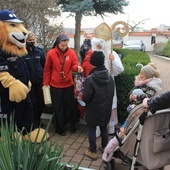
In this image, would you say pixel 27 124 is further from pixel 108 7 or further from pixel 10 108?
pixel 108 7

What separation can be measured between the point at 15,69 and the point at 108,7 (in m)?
10.4

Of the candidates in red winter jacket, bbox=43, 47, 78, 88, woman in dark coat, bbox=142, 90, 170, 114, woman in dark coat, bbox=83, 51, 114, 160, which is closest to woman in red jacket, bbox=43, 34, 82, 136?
red winter jacket, bbox=43, 47, 78, 88

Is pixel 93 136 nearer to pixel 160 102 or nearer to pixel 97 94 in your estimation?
pixel 97 94

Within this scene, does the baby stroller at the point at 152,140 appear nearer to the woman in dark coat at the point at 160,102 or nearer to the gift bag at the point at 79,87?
the woman in dark coat at the point at 160,102

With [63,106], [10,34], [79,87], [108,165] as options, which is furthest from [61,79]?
[108,165]

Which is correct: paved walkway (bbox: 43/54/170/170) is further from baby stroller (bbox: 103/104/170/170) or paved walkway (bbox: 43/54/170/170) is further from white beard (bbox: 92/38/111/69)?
white beard (bbox: 92/38/111/69)

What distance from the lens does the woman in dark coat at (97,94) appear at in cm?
306

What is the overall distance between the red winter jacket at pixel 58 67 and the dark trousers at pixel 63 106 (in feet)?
0.40

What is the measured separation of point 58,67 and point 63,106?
2.40ft

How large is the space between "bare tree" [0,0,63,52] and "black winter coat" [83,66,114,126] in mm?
4431

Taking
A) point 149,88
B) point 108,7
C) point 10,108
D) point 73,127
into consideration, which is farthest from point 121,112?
point 108,7

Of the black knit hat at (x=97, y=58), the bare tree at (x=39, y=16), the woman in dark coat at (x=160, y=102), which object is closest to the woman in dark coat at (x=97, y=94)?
the black knit hat at (x=97, y=58)

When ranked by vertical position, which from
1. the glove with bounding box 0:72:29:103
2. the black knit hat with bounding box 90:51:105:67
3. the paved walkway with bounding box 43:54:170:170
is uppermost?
the black knit hat with bounding box 90:51:105:67

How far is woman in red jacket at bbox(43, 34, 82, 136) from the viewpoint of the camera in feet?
12.4
